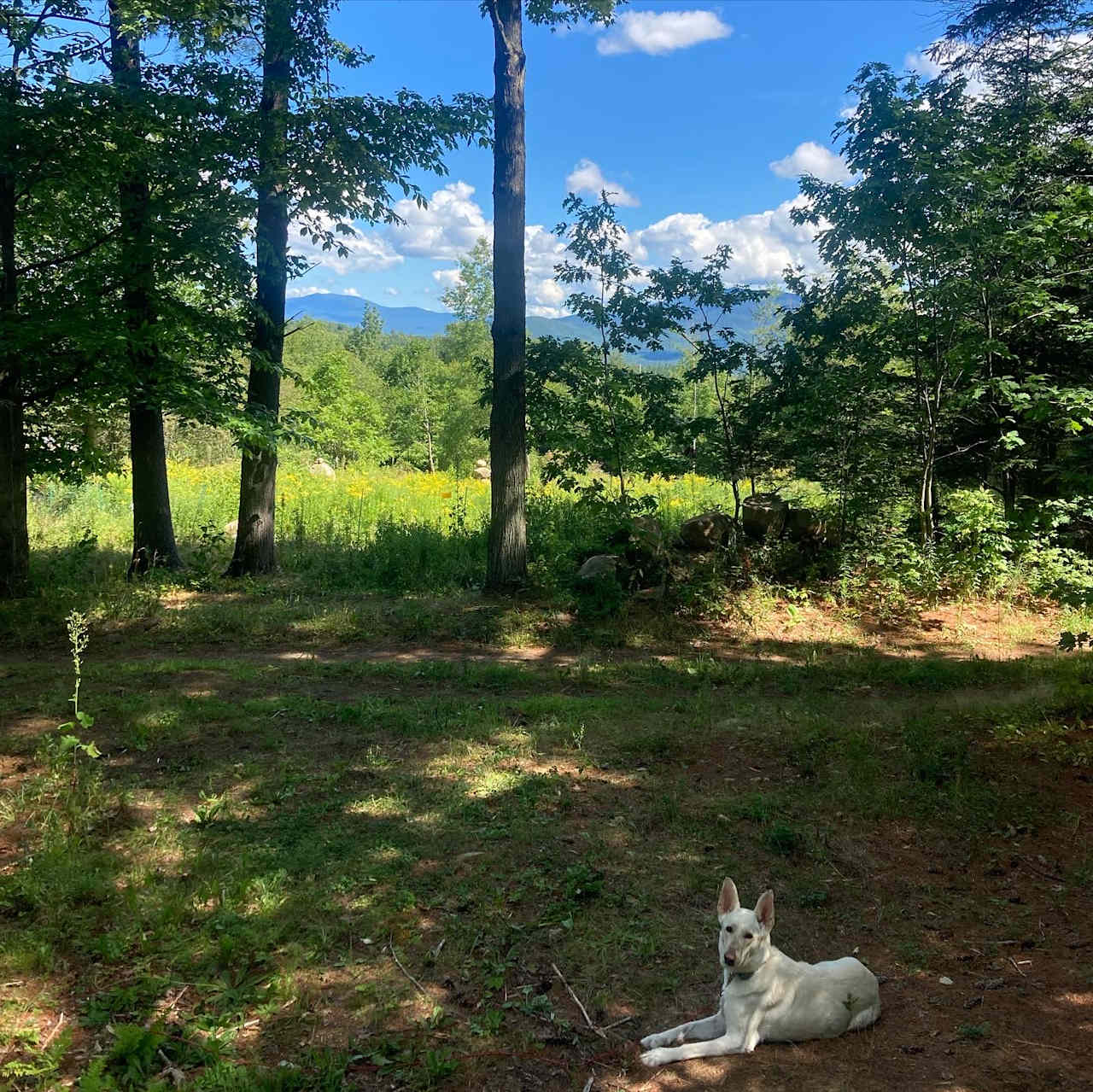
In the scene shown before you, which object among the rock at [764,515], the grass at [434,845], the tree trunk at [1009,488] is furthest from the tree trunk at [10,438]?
the tree trunk at [1009,488]

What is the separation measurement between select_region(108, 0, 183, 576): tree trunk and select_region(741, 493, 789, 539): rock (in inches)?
339

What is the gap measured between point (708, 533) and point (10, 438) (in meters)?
9.83

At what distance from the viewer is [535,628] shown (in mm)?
10508


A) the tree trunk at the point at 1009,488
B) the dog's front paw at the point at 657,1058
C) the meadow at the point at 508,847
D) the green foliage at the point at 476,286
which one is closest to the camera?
the dog's front paw at the point at 657,1058

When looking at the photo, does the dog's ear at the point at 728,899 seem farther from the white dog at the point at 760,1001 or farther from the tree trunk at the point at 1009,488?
the tree trunk at the point at 1009,488

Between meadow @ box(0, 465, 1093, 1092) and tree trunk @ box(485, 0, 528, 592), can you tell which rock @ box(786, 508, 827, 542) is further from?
tree trunk @ box(485, 0, 528, 592)

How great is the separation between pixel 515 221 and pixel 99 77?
566cm

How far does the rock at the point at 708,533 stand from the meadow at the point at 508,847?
7.60 feet

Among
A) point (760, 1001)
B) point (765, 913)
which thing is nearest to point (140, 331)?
point (765, 913)

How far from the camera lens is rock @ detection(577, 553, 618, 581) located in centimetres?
1129

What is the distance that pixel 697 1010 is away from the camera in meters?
3.63

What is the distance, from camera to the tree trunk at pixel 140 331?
33.5ft

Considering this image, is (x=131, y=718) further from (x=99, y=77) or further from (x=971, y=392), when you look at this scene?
(x=971, y=392)

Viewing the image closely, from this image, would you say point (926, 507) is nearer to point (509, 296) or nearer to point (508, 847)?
point (509, 296)
